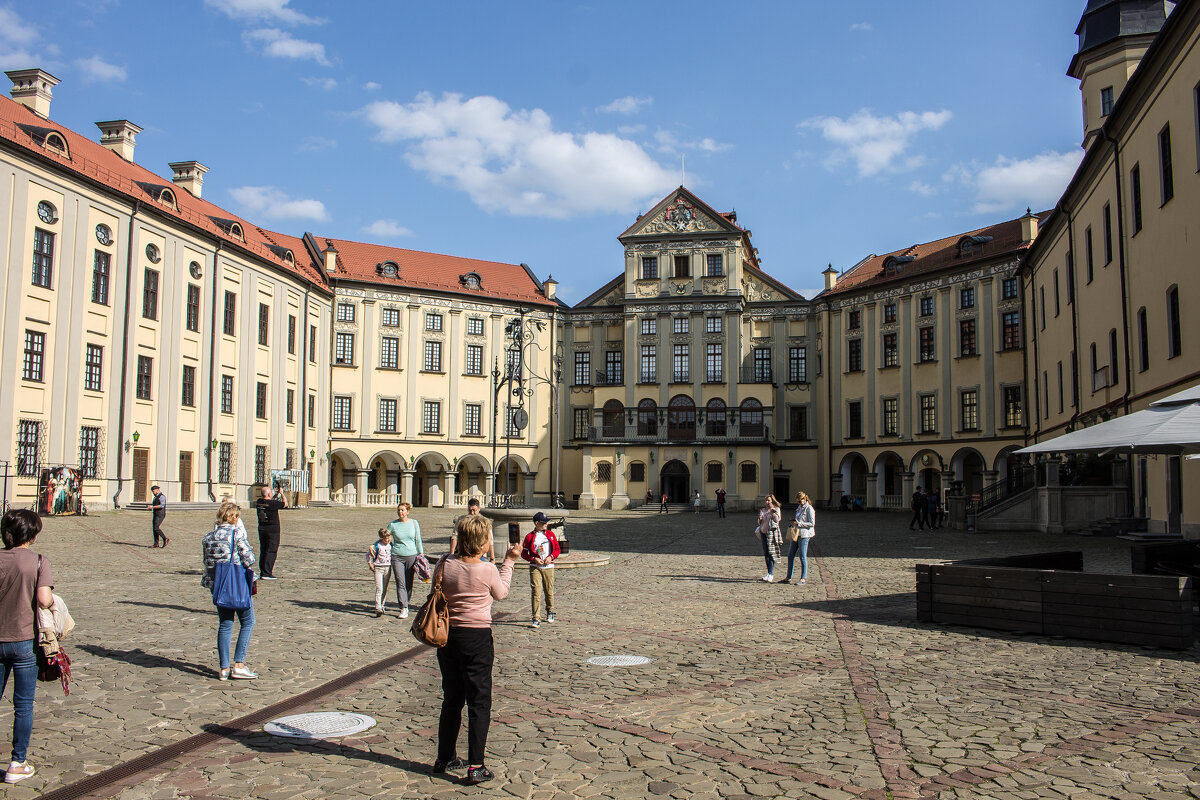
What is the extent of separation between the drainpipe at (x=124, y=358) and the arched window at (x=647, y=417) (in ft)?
104

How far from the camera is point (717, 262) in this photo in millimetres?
61625

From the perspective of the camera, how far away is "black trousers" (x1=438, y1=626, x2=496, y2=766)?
244 inches

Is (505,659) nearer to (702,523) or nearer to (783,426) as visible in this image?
(702,523)

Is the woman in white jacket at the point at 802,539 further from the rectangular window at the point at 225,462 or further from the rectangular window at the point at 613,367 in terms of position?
the rectangular window at the point at 613,367

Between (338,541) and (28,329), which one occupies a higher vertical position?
(28,329)

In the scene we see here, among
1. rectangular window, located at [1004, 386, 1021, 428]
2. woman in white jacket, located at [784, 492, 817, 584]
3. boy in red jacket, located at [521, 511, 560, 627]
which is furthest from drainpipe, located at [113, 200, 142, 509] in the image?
rectangular window, located at [1004, 386, 1021, 428]

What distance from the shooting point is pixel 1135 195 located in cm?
2728

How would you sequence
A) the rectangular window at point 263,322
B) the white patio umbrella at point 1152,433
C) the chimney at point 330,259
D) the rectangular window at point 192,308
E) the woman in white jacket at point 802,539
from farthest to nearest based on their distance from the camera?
the chimney at point 330,259 → the rectangular window at point 263,322 → the rectangular window at point 192,308 → the woman in white jacket at point 802,539 → the white patio umbrella at point 1152,433

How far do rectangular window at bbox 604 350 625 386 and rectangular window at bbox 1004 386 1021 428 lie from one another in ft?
80.4

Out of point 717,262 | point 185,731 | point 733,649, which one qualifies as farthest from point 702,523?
point 185,731

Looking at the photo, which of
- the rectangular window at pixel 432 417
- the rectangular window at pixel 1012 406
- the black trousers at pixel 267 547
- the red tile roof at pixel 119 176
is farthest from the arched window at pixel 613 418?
the black trousers at pixel 267 547

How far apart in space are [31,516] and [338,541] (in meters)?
23.2

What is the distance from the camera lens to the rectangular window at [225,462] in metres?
44.9

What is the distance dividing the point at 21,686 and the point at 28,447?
3222 centimetres
